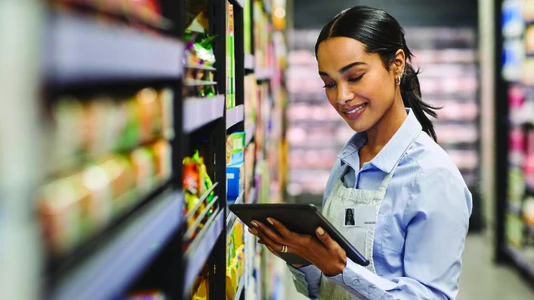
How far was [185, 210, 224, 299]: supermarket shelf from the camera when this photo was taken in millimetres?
1337

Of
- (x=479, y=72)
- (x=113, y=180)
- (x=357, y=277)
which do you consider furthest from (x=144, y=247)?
(x=479, y=72)

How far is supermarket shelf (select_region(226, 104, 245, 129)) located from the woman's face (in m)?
0.36

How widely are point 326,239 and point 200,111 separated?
45 cm

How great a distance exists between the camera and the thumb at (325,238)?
162 cm

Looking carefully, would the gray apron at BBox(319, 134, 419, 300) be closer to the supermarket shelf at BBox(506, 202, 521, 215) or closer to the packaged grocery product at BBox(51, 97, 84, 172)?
the packaged grocery product at BBox(51, 97, 84, 172)

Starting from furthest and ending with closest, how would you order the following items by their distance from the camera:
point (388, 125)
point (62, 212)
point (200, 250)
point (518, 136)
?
point (518, 136)
point (388, 125)
point (200, 250)
point (62, 212)

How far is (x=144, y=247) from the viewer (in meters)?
0.95

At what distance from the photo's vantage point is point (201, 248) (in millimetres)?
1510

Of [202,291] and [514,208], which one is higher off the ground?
[202,291]

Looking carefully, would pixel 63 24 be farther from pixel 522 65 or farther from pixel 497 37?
pixel 497 37

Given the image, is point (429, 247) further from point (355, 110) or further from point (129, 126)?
point (129, 126)

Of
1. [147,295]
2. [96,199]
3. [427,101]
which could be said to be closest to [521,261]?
[427,101]

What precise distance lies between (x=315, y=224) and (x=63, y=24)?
3.52 ft

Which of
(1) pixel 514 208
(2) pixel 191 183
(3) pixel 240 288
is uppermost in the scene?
(2) pixel 191 183
